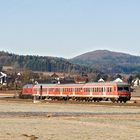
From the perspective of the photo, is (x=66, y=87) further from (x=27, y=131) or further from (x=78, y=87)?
(x=27, y=131)

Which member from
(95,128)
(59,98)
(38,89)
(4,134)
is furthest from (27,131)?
(38,89)

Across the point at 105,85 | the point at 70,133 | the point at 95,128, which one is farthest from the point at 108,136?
the point at 105,85

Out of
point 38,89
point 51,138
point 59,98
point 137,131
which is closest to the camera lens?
point 51,138

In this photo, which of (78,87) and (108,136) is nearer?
(108,136)

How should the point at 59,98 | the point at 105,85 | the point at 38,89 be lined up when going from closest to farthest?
the point at 105,85 → the point at 59,98 → the point at 38,89

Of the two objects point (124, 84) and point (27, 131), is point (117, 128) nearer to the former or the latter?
point (27, 131)

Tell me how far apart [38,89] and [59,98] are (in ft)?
37.8

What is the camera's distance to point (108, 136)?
2567 cm

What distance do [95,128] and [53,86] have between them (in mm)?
71959

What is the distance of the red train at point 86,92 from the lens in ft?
Result: 256

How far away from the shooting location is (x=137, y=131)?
2877cm

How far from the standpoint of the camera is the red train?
7800cm

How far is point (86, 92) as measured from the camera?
284ft

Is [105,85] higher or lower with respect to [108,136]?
higher
